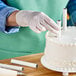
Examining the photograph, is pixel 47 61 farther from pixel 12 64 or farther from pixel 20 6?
pixel 20 6

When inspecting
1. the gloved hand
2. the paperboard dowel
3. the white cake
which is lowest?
the paperboard dowel

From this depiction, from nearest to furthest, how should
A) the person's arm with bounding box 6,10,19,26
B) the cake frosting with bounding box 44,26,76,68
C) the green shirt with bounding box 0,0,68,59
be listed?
the cake frosting with bounding box 44,26,76,68 < the person's arm with bounding box 6,10,19,26 < the green shirt with bounding box 0,0,68,59

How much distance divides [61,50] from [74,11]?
0.74m

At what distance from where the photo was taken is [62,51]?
1.51 m

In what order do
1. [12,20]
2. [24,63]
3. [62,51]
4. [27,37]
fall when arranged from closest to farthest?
[62,51]
[24,63]
[12,20]
[27,37]

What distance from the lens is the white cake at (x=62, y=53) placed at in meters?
1.50

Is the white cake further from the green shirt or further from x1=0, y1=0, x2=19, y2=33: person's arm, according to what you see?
the green shirt

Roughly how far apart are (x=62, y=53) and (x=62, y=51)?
11mm

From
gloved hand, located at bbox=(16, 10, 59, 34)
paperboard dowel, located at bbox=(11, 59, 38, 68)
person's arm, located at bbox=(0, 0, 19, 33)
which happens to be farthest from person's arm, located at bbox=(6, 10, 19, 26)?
paperboard dowel, located at bbox=(11, 59, 38, 68)

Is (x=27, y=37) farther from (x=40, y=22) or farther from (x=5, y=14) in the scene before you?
(x=40, y=22)

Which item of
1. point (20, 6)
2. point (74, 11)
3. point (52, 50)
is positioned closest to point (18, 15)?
point (20, 6)

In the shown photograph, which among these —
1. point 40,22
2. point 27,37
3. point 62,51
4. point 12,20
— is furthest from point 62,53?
point 27,37

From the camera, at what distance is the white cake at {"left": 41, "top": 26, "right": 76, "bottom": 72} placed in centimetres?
150

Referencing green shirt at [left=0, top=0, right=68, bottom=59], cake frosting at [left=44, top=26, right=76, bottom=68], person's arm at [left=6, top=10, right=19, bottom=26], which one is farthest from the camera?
green shirt at [left=0, top=0, right=68, bottom=59]
